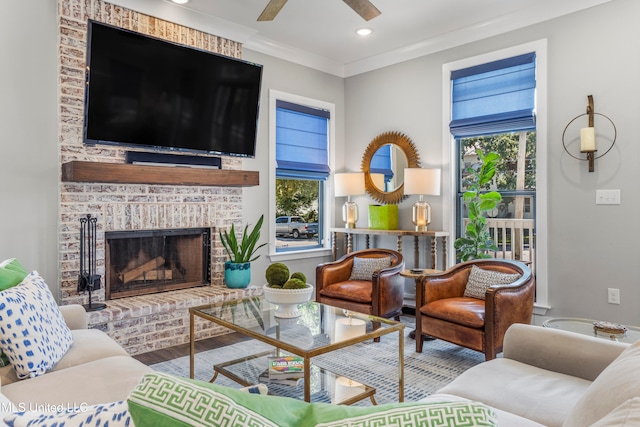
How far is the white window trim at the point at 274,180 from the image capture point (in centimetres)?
452

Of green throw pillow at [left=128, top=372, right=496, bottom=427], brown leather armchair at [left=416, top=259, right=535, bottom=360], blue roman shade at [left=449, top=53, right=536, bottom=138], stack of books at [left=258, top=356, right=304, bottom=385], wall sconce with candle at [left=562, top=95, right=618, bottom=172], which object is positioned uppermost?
blue roman shade at [left=449, top=53, right=536, bottom=138]

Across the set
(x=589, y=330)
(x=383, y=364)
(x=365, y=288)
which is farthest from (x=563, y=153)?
(x=383, y=364)

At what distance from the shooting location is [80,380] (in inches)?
64.1

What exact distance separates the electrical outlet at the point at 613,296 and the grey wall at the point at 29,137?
4215 millimetres

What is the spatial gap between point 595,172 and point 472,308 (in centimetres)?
156

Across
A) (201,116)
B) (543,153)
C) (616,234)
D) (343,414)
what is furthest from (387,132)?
(343,414)

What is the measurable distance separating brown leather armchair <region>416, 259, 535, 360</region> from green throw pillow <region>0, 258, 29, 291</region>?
252cm

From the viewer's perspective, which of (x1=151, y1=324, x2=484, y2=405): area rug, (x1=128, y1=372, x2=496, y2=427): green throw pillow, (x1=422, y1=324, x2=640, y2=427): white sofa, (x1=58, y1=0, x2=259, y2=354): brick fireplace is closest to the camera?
(x1=128, y1=372, x2=496, y2=427): green throw pillow

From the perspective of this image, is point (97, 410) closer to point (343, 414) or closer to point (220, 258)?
point (343, 414)

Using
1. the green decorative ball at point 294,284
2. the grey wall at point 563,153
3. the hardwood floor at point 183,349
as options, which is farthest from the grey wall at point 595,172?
the hardwood floor at point 183,349

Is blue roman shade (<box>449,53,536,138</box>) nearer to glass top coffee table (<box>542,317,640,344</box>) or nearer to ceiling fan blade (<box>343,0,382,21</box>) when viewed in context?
ceiling fan blade (<box>343,0,382,21</box>)

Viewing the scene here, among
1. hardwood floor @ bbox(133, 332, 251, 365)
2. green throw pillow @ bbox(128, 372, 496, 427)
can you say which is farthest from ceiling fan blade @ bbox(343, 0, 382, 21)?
hardwood floor @ bbox(133, 332, 251, 365)

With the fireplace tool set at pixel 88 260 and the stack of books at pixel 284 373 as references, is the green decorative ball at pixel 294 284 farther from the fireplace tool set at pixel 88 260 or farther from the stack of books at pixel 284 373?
the fireplace tool set at pixel 88 260

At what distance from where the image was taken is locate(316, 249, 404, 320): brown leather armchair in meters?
3.51
